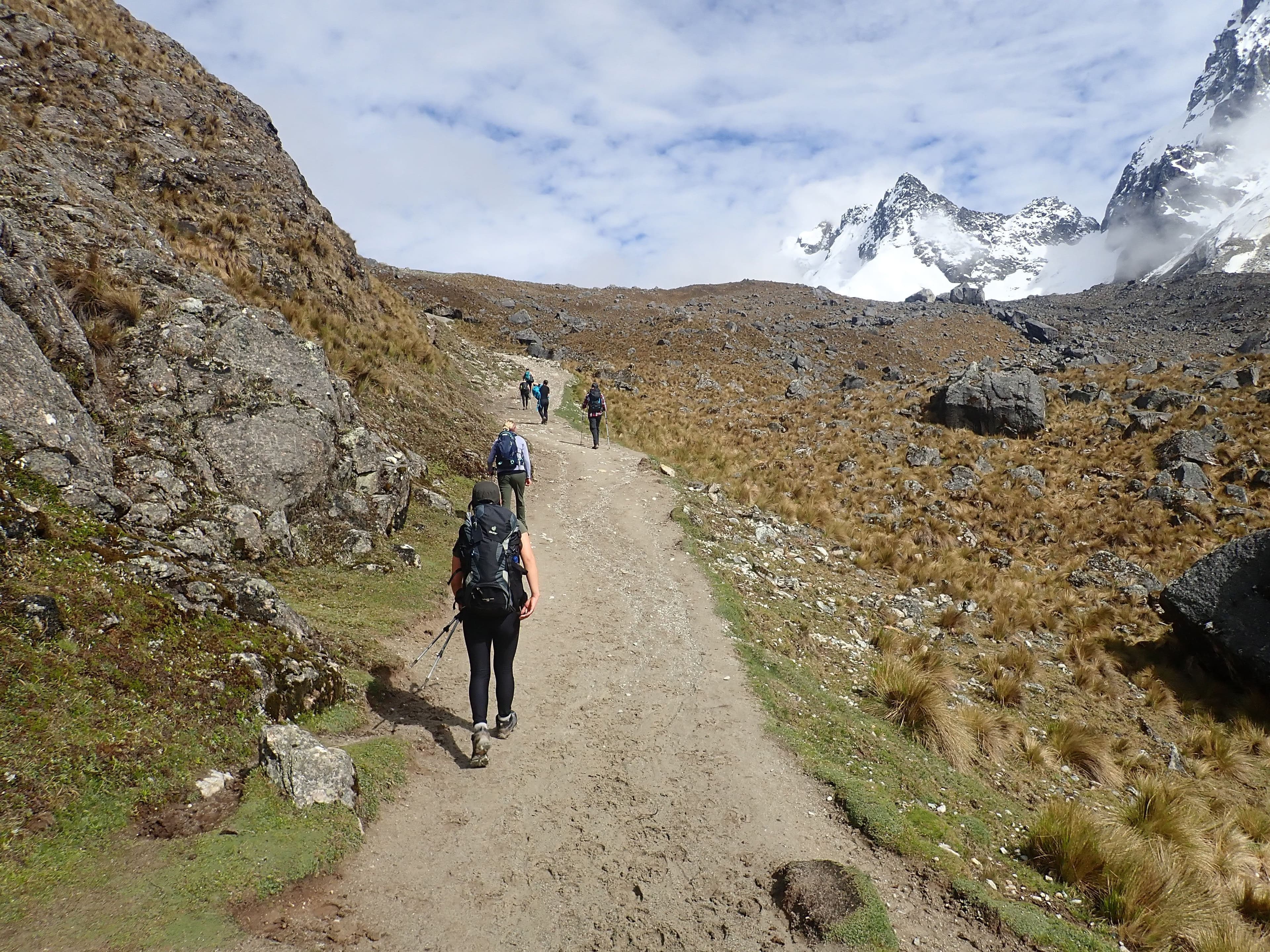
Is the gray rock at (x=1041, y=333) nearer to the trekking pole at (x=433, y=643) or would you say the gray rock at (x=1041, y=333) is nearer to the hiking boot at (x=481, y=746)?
the trekking pole at (x=433, y=643)

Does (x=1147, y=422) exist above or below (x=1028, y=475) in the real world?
above

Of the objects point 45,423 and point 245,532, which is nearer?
point 45,423

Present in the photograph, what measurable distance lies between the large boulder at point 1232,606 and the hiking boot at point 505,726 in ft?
43.3

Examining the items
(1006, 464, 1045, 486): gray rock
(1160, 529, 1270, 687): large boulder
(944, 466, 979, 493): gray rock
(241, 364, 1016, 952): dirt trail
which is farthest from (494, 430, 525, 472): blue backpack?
(1006, 464, 1045, 486): gray rock

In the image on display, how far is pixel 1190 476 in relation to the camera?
18.5 meters

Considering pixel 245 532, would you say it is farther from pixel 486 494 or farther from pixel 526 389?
pixel 526 389

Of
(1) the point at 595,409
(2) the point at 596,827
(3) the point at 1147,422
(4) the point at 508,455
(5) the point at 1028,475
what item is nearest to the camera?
(2) the point at 596,827

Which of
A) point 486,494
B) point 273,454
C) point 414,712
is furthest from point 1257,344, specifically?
point 273,454

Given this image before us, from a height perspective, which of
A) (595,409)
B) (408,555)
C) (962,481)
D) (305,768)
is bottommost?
(305,768)

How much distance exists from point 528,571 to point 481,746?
5.39 feet

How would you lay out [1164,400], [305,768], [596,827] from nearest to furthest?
[305,768] → [596,827] → [1164,400]

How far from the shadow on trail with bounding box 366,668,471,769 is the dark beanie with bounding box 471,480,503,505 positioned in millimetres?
2286

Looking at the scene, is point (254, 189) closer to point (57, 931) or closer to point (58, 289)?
point (58, 289)

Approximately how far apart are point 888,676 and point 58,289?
12038mm
